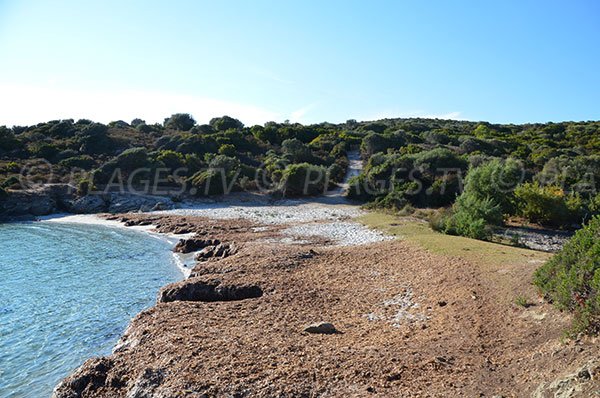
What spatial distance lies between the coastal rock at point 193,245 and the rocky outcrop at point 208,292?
29.4ft

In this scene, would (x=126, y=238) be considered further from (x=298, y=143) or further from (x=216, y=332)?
(x=298, y=143)

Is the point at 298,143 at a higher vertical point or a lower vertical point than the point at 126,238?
higher

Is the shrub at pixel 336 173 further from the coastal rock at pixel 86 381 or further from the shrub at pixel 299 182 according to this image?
the coastal rock at pixel 86 381

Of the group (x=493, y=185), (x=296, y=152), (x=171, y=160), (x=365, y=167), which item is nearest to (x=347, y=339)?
(x=493, y=185)

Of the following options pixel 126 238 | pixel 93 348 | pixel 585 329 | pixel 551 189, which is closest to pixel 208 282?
pixel 93 348

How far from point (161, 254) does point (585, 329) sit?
726 inches

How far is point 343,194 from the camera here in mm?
39594

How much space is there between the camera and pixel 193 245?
72.8 ft

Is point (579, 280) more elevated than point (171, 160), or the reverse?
point (171, 160)

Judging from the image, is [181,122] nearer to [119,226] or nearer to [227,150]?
[227,150]

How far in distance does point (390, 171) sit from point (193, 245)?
20432 millimetres

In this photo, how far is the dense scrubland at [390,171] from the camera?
66.4 feet

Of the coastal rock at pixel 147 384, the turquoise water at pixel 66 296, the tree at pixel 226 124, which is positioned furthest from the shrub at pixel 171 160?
the coastal rock at pixel 147 384

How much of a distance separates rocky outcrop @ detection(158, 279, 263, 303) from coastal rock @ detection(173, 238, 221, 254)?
8950 mm
